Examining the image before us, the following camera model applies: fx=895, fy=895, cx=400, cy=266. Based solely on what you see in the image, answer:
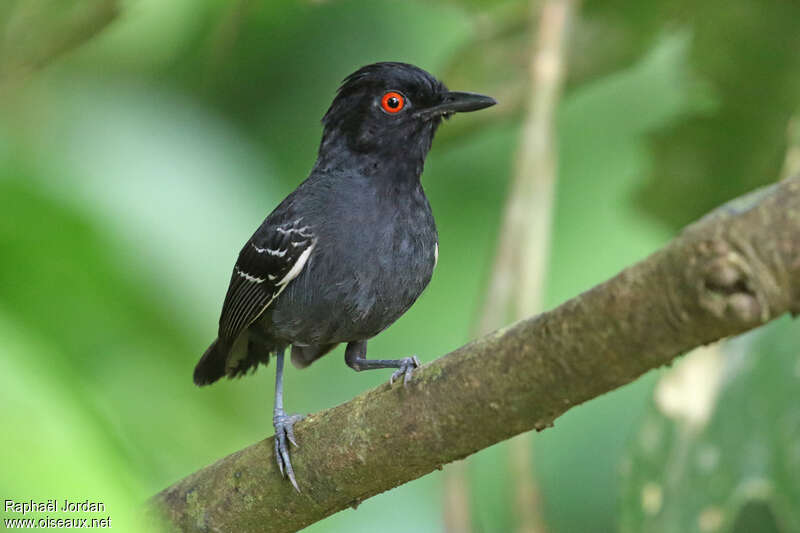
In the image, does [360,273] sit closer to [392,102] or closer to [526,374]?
[392,102]

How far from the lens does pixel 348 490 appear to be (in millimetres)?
2080

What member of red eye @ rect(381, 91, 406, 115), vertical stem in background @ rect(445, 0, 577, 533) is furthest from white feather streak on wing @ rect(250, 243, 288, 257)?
vertical stem in background @ rect(445, 0, 577, 533)

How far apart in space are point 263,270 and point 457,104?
895mm

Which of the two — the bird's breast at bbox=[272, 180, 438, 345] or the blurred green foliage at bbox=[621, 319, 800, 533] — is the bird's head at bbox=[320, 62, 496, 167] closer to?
the bird's breast at bbox=[272, 180, 438, 345]

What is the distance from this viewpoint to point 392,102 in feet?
10.6

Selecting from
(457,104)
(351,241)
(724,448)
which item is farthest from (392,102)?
(724,448)

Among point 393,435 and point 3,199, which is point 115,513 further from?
point 393,435

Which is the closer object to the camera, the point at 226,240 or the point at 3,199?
the point at 3,199

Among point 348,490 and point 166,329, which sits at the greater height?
point 348,490

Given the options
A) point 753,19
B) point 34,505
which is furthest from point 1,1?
point 753,19

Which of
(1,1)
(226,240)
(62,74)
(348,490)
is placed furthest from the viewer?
(226,240)

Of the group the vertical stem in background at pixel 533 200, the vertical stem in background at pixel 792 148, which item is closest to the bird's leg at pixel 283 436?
the vertical stem in background at pixel 533 200

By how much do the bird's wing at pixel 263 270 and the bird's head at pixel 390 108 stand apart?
1.41ft

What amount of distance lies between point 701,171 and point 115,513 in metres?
3.42
